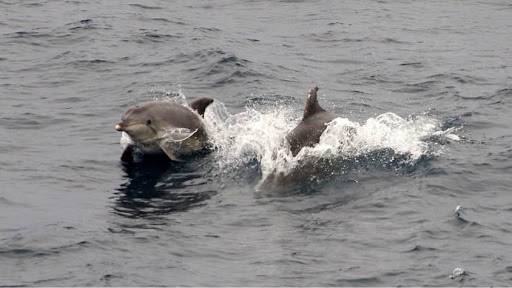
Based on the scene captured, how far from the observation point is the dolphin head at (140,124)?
18.5m

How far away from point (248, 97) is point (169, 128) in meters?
4.33

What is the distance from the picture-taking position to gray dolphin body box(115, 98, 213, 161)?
18594mm

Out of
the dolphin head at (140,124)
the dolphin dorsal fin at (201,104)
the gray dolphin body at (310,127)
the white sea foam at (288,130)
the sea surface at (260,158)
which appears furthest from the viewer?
the dolphin dorsal fin at (201,104)

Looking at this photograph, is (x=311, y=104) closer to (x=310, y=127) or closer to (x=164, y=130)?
(x=310, y=127)

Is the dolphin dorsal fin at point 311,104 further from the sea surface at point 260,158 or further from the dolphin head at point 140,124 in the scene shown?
the dolphin head at point 140,124

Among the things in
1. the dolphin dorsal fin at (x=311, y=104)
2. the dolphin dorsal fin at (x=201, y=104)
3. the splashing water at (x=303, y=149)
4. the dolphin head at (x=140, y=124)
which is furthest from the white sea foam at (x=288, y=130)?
the dolphin head at (x=140, y=124)

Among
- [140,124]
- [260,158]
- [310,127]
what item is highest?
[310,127]

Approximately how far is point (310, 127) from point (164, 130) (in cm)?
273

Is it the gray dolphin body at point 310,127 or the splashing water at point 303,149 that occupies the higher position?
the gray dolphin body at point 310,127

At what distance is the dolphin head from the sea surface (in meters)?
0.66

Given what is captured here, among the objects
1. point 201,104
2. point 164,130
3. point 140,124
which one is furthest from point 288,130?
point 140,124

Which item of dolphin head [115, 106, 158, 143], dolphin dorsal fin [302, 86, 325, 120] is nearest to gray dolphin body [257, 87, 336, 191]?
dolphin dorsal fin [302, 86, 325, 120]

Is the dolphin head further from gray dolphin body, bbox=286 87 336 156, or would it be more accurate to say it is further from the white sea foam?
gray dolphin body, bbox=286 87 336 156

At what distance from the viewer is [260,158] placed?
59.8 feet
